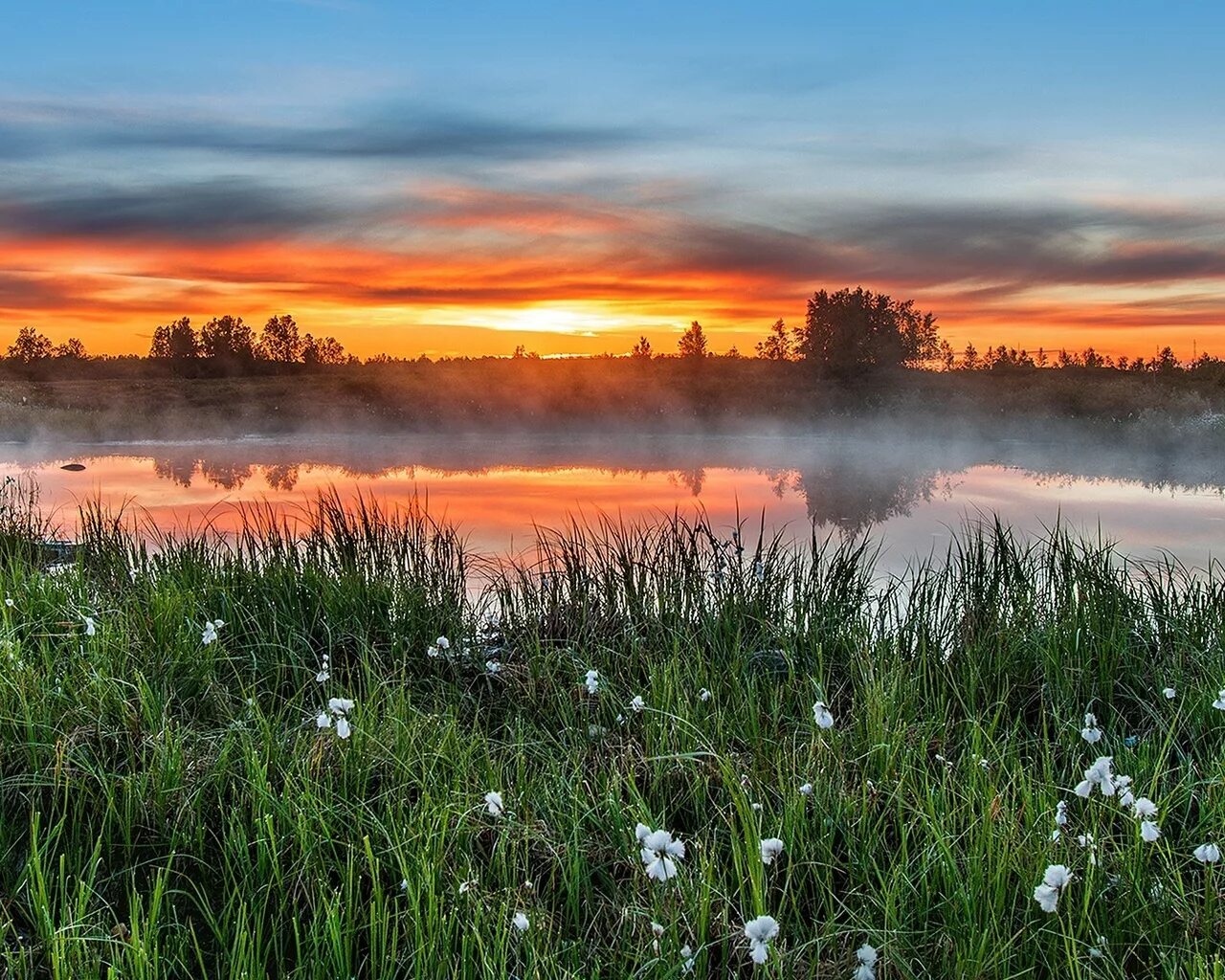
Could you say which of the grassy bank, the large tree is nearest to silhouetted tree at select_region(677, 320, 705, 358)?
the large tree

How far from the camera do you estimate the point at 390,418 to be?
2938cm

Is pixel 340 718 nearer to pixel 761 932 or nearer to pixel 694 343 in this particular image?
pixel 761 932

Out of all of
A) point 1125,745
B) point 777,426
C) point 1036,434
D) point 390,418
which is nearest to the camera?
point 1125,745

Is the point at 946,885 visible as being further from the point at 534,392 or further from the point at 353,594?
the point at 534,392

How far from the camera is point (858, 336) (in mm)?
32094

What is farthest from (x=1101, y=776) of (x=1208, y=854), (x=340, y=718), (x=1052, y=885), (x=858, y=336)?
(x=858, y=336)

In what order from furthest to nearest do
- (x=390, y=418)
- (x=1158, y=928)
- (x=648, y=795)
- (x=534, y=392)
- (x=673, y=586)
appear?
(x=534, y=392)
(x=390, y=418)
(x=673, y=586)
(x=648, y=795)
(x=1158, y=928)

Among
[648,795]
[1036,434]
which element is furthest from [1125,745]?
[1036,434]

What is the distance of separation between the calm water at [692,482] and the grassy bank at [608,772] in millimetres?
2024

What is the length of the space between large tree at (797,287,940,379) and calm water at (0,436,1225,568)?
8061 millimetres

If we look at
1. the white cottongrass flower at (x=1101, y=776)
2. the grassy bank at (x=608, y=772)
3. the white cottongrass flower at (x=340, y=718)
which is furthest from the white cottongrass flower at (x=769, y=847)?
the white cottongrass flower at (x=340, y=718)

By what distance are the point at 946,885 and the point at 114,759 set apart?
8.71 feet

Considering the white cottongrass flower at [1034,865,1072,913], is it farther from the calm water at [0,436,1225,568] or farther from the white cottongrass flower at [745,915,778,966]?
the calm water at [0,436,1225,568]

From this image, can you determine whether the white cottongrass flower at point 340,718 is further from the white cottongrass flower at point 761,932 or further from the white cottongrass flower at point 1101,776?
the white cottongrass flower at point 1101,776
